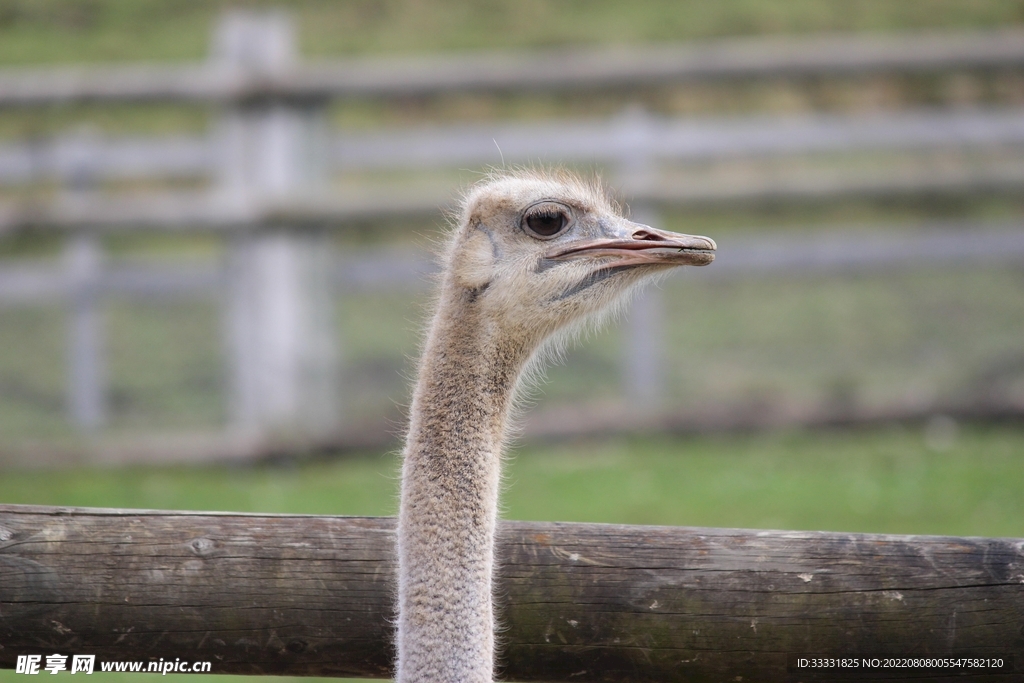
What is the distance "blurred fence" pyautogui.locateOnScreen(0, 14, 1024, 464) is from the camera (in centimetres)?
593

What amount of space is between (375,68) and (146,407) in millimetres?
1949

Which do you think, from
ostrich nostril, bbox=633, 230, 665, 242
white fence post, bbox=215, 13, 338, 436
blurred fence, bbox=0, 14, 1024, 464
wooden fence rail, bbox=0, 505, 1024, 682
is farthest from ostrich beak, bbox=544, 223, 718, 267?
white fence post, bbox=215, 13, 338, 436

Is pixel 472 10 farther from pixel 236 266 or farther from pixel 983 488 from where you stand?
pixel 983 488

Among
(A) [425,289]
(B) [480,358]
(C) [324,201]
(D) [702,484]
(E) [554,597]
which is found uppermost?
(C) [324,201]

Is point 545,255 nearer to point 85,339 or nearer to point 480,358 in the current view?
point 480,358

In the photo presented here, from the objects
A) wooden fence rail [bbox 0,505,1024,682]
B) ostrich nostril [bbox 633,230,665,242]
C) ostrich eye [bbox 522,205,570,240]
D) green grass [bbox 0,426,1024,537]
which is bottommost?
wooden fence rail [bbox 0,505,1024,682]

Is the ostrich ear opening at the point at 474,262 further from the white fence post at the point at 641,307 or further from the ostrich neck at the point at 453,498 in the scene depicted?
the white fence post at the point at 641,307

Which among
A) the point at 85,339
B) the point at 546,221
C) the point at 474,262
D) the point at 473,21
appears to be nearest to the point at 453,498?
the point at 474,262

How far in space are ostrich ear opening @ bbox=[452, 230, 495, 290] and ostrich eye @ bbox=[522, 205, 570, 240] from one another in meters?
0.08

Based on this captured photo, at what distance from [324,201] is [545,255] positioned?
3.81 m

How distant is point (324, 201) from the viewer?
591 cm

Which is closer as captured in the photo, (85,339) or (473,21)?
(85,339)

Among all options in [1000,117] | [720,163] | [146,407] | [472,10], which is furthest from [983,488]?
[472,10]

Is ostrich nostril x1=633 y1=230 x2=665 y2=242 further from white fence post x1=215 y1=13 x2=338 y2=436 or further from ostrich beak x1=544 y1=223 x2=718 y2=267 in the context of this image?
white fence post x1=215 y1=13 x2=338 y2=436
